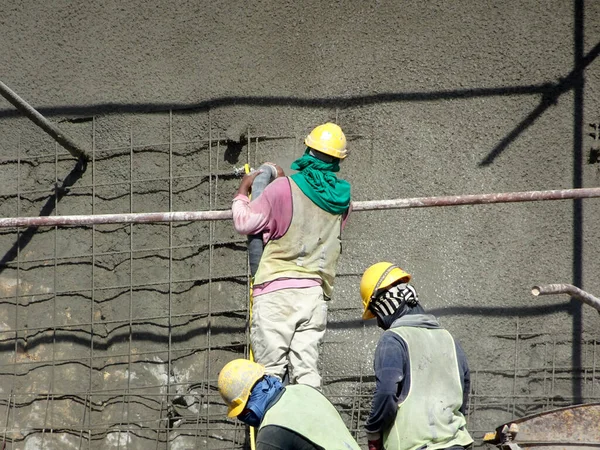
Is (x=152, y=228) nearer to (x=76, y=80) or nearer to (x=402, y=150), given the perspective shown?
(x=76, y=80)

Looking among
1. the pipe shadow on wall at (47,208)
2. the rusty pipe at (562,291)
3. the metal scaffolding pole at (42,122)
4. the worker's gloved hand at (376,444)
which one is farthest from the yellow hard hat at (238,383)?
the pipe shadow on wall at (47,208)

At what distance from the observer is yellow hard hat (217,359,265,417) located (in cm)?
432

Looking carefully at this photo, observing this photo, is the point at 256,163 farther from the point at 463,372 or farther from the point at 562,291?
the point at 463,372

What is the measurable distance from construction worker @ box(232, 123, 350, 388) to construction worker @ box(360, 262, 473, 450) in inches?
31.7

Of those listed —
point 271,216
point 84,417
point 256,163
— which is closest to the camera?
point 271,216

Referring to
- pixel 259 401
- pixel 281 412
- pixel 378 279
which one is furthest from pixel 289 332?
pixel 281 412

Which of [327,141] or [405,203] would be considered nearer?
[327,141]

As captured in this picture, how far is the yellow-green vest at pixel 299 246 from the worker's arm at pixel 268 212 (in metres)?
0.03

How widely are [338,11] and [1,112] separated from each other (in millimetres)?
2516

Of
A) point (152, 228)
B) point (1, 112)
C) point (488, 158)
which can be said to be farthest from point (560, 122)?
point (1, 112)

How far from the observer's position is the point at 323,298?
5.68 metres

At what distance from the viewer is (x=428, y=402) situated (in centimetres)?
461

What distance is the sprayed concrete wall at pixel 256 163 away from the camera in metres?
6.75

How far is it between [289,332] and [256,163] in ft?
6.23
